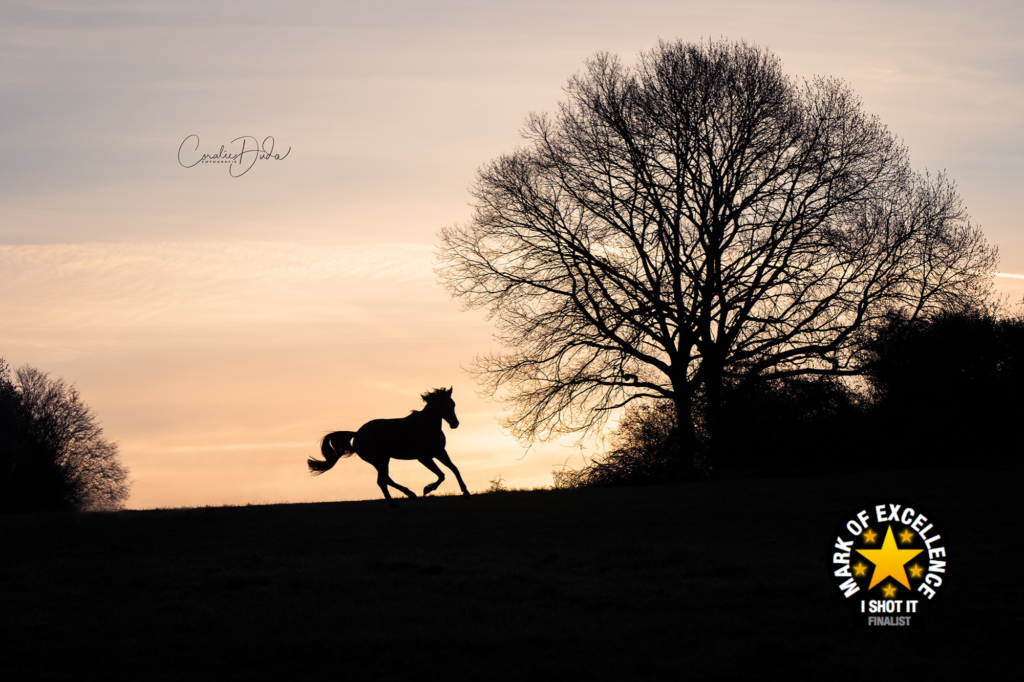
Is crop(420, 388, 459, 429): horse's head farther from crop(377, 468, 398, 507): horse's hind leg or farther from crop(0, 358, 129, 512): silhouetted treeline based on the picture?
crop(0, 358, 129, 512): silhouetted treeline

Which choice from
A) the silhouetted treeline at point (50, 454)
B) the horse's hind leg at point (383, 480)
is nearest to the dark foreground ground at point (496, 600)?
the horse's hind leg at point (383, 480)

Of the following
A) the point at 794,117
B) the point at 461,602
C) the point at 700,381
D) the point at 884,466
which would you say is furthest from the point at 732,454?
the point at 461,602

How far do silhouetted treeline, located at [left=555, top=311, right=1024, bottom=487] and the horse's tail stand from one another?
906 centimetres

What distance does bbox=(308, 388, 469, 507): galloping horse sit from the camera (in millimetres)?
18219

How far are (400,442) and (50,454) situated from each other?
1633 inches

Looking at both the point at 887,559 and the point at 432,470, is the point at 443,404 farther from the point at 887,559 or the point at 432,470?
the point at 887,559

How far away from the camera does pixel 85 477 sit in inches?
2197

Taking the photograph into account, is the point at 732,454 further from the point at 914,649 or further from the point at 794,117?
the point at 914,649

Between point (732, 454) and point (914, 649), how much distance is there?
60.0 feet

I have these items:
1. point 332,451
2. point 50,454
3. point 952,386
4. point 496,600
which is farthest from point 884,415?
point 50,454

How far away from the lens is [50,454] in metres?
51.0

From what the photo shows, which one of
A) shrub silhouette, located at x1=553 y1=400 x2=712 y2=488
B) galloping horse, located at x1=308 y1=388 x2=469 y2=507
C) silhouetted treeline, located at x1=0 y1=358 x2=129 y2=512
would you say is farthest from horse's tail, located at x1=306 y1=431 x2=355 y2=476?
silhouetted treeline, located at x1=0 y1=358 x2=129 y2=512

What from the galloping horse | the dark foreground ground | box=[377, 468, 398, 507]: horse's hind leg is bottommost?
the dark foreground ground

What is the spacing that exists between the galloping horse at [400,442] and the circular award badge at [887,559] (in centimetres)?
1206
